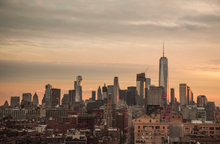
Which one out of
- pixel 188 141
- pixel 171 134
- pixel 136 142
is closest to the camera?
pixel 188 141

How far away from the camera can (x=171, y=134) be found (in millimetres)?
116562

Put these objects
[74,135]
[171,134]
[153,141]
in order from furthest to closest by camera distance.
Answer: [74,135]
[153,141]
[171,134]

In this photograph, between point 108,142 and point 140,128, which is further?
point 108,142

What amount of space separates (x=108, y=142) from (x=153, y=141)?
47283 millimetres

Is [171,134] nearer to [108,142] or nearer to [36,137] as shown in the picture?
[108,142]

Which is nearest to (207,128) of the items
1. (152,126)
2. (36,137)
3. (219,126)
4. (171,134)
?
(219,126)

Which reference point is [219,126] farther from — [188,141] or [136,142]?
[188,141]

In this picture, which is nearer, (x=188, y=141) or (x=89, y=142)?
(x=188, y=141)

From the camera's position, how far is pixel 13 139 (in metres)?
189

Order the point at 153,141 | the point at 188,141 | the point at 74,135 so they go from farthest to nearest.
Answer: the point at 74,135, the point at 153,141, the point at 188,141

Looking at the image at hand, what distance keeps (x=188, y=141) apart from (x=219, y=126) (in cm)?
4688

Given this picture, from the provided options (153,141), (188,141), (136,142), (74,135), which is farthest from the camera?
(74,135)

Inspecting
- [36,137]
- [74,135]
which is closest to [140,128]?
[74,135]

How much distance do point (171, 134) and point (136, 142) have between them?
96.0 feet
